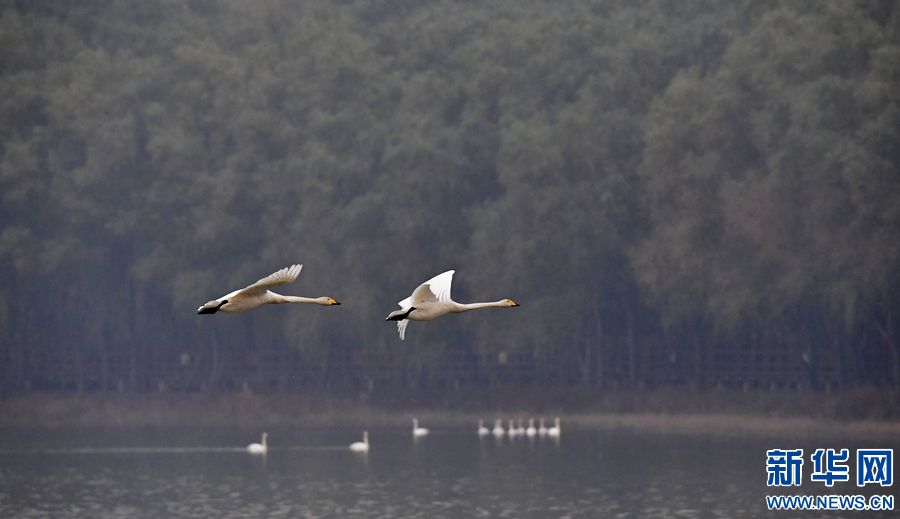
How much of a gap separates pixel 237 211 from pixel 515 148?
16.1m

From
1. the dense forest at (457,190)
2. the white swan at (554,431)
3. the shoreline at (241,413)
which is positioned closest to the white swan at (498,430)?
the white swan at (554,431)

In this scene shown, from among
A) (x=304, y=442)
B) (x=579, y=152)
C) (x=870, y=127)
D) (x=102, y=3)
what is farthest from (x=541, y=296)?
(x=102, y=3)

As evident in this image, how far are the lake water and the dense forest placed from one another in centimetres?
725

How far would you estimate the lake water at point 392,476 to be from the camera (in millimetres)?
58938

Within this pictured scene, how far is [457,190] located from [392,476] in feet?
96.5

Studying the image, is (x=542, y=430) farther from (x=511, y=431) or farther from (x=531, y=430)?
(x=511, y=431)

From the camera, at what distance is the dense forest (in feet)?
274

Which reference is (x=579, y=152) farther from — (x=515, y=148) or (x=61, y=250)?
(x=61, y=250)

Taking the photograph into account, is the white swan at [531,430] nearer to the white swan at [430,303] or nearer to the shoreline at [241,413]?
the shoreline at [241,413]

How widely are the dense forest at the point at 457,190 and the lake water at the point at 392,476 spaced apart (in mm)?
7254

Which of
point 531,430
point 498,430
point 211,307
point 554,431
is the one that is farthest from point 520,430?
point 211,307

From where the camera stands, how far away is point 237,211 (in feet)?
333

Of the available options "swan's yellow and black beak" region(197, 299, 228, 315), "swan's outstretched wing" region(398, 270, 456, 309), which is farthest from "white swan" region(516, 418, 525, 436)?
"swan's yellow and black beak" region(197, 299, 228, 315)

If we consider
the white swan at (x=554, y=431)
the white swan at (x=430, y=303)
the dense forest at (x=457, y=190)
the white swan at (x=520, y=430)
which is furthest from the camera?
the white swan at (x=520, y=430)
